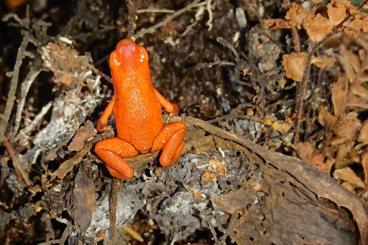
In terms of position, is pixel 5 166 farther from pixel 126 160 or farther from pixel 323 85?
pixel 323 85

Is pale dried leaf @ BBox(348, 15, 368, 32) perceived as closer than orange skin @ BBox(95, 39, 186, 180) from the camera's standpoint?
Yes

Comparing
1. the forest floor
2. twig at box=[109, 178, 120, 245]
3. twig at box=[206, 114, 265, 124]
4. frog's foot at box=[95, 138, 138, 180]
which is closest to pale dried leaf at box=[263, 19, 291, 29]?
the forest floor

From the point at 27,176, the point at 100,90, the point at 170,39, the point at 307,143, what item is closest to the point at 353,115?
the point at 307,143

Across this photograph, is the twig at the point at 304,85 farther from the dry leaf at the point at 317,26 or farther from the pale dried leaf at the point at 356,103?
the pale dried leaf at the point at 356,103

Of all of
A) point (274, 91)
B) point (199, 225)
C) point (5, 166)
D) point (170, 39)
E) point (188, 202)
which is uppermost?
point (170, 39)

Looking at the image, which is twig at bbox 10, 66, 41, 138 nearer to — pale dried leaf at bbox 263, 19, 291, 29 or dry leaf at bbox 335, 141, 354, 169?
pale dried leaf at bbox 263, 19, 291, 29

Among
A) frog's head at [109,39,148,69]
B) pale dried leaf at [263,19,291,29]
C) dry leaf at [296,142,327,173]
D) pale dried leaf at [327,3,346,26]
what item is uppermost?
pale dried leaf at [327,3,346,26]

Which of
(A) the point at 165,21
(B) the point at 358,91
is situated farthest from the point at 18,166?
(B) the point at 358,91
